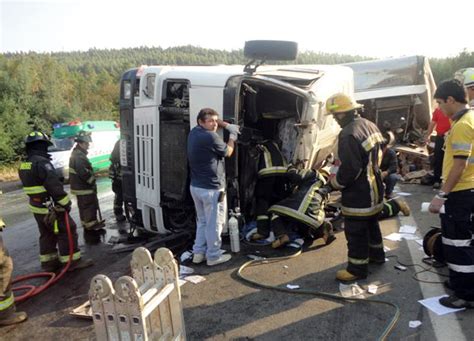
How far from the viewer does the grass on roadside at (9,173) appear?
16962mm

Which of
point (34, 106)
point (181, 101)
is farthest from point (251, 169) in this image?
point (34, 106)

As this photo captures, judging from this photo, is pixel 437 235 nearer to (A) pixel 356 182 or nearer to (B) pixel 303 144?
(A) pixel 356 182

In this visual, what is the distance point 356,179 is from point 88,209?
4682 millimetres

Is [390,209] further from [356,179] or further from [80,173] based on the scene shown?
[80,173]

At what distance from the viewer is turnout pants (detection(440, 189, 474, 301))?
307cm

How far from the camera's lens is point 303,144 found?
16.5ft

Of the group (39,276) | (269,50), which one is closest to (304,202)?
(269,50)

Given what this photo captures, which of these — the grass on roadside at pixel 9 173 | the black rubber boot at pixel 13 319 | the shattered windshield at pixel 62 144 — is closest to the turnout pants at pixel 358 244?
the black rubber boot at pixel 13 319

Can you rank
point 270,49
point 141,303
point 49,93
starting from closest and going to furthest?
point 141,303 < point 270,49 < point 49,93

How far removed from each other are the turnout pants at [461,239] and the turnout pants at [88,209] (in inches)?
211

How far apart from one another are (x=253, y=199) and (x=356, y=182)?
1.70 meters

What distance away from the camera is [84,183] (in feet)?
21.6

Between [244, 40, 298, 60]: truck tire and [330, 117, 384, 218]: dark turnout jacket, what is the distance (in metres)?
1.37

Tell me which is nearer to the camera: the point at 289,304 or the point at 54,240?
the point at 289,304
